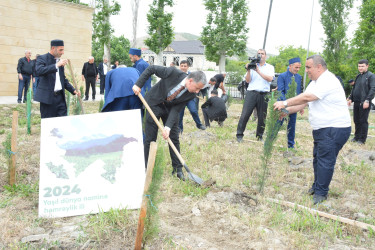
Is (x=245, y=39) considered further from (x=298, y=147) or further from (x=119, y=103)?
(x=119, y=103)

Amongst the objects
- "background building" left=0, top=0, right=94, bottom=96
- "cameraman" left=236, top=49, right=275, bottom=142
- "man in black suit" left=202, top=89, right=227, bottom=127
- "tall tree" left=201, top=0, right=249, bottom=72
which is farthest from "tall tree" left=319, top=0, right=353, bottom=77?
"cameraman" left=236, top=49, right=275, bottom=142

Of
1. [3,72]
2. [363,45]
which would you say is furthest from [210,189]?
[363,45]

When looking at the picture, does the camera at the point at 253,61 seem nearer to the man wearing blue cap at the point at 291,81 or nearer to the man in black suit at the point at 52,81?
the man wearing blue cap at the point at 291,81

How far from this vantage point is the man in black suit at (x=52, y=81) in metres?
5.25

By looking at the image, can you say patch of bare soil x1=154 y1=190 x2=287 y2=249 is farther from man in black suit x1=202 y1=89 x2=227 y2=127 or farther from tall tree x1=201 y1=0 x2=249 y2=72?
tall tree x1=201 y1=0 x2=249 y2=72

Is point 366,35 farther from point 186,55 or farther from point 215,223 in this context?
point 186,55

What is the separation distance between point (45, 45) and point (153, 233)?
49.8 ft

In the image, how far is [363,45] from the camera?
68.9 feet

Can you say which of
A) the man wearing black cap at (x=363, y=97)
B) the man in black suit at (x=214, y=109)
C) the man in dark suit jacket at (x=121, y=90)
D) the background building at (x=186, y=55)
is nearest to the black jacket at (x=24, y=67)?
the man in black suit at (x=214, y=109)

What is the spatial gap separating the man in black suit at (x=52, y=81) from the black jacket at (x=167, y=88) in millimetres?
1544

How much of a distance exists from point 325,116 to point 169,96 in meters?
2.00

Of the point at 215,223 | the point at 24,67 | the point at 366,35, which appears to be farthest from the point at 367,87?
the point at 366,35

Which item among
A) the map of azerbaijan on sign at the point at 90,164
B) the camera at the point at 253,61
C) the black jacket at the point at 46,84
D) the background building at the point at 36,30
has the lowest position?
the map of azerbaijan on sign at the point at 90,164

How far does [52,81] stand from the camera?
553 centimetres
